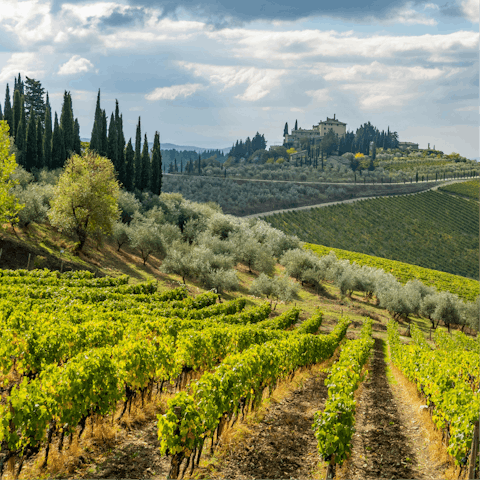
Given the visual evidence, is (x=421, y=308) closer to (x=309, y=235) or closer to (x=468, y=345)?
(x=468, y=345)

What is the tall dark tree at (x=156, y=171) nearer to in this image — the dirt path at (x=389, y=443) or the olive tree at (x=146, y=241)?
the olive tree at (x=146, y=241)

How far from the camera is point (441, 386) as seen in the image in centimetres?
1388

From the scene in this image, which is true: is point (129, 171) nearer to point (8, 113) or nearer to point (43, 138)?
point (43, 138)

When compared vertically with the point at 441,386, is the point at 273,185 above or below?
above

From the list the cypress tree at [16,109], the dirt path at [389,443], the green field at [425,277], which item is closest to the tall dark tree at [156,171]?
the cypress tree at [16,109]

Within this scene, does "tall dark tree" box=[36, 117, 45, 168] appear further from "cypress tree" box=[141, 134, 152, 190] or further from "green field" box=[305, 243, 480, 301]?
"green field" box=[305, 243, 480, 301]

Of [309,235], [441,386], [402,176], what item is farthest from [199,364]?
[402,176]

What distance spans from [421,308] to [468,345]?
10467 millimetres

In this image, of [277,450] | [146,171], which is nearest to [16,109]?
[146,171]

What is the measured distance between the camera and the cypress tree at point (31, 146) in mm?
56406

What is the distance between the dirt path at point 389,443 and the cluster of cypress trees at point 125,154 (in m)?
52.8

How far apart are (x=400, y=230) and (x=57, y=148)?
72443 millimetres

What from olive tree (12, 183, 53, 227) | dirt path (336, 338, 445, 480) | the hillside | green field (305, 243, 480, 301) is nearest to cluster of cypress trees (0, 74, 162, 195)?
olive tree (12, 183, 53, 227)

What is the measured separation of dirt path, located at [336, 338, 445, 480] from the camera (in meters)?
→ 9.99
